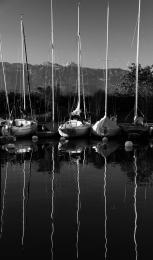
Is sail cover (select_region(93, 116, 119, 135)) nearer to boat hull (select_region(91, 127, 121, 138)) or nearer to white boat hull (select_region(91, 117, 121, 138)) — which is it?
white boat hull (select_region(91, 117, 121, 138))

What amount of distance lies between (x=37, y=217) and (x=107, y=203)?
3.14 meters

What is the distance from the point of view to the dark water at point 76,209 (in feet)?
32.9

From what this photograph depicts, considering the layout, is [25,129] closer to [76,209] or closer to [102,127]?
[102,127]

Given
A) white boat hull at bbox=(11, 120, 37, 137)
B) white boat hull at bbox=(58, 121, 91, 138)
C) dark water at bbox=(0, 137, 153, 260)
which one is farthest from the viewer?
white boat hull at bbox=(58, 121, 91, 138)

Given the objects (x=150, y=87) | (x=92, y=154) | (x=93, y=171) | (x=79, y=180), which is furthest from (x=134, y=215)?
(x=150, y=87)

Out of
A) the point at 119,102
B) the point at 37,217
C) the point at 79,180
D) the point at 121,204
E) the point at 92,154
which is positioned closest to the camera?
the point at 37,217

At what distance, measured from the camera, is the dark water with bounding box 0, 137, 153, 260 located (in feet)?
32.9

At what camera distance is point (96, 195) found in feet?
51.8

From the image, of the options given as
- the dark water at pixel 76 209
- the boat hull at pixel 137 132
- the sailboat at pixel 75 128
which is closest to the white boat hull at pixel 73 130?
the sailboat at pixel 75 128

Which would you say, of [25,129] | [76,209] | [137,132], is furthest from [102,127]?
[76,209]

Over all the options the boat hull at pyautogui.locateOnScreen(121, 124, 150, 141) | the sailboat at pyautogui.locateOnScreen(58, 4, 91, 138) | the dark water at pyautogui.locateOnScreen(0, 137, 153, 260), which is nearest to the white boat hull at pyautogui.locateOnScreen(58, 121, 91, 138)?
the sailboat at pyautogui.locateOnScreen(58, 4, 91, 138)

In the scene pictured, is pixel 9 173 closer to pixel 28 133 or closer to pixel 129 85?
pixel 28 133

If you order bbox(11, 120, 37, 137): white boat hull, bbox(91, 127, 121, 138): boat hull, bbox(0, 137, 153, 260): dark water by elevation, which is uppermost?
bbox(0, 137, 153, 260): dark water

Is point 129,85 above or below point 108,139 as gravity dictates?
above
